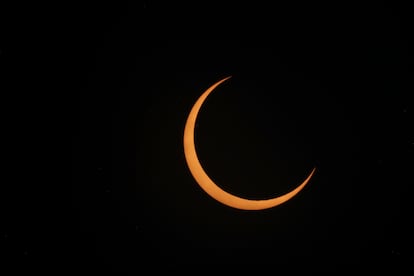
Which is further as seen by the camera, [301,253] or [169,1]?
[301,253]

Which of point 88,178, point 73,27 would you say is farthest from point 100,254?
point 73,27

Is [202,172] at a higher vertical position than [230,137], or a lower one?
lower

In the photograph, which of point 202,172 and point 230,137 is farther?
point 230,137

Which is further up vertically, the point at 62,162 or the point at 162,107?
the point at 162,107

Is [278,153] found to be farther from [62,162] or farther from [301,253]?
[62,162]

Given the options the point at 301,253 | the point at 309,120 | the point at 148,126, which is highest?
the point at 309,120

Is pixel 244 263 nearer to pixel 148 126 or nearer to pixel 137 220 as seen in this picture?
pixel 137 220
